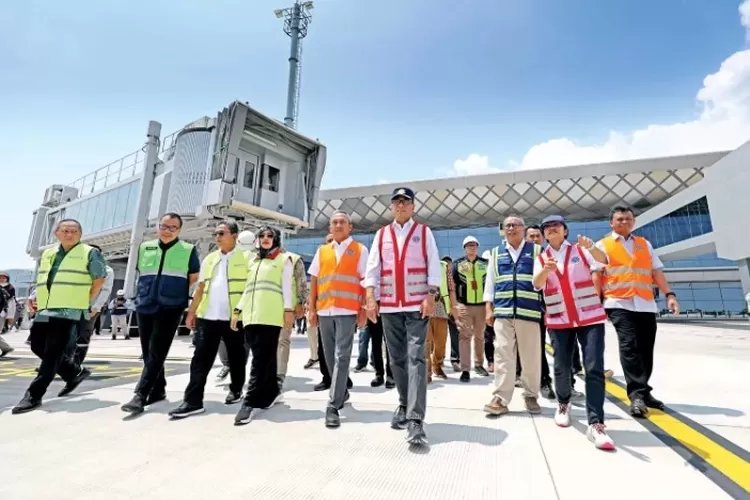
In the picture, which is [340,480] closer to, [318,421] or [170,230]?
[318,421]

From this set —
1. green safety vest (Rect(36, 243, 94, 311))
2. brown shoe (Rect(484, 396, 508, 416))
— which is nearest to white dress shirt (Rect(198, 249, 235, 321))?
green safety vest (Rect(36, 243, 94, 311))

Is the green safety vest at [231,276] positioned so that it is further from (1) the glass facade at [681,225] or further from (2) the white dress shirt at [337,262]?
(1) the glass facade at [681,225]

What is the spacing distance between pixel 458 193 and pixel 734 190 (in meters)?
23.2

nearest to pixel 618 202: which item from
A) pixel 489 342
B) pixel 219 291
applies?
pixel 489 342

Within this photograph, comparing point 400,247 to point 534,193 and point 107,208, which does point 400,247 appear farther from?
point 534,193

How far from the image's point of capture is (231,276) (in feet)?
11.9

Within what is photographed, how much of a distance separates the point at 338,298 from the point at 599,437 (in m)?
2.02

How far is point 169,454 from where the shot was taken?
2236 millimetres

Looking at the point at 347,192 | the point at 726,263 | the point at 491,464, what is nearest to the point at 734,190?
the point at 726,263

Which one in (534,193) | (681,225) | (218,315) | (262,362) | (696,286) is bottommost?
(262,362)

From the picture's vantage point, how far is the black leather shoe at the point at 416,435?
7.57ft

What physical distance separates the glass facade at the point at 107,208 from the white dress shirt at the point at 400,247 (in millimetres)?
17015

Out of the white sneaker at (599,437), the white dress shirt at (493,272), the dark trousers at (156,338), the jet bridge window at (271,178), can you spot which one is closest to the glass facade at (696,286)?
the jet bridge window at (271,178)

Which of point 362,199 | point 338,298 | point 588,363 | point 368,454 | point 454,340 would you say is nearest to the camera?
point 368,454
